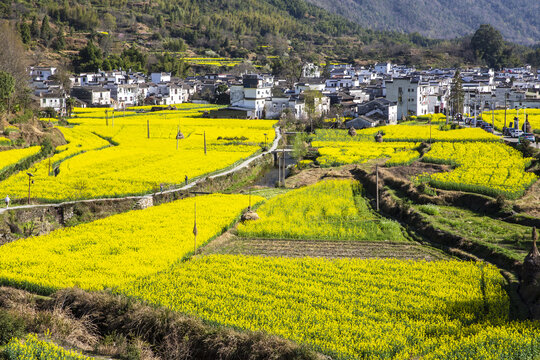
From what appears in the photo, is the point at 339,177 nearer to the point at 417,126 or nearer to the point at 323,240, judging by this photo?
the point at 323,240

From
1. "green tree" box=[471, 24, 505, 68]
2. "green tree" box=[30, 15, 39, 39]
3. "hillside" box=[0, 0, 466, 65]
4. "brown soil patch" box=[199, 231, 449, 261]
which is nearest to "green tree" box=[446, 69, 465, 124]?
"brown soil patch" box=[199, 231, 449, 261]

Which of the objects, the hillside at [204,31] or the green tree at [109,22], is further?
the green tree at [109,22]

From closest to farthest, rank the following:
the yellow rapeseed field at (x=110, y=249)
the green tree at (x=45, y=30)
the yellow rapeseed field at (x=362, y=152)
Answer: the yellow rapeseed field at (x=110, y=249) → the yellow rapeseed field at (x=362, y=152) → the green tree at (x=45, y=30)

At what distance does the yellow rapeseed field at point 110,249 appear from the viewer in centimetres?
1754

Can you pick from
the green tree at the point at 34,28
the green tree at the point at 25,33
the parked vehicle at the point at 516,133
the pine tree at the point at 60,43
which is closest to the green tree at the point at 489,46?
the parked vehicle at the point at 516,133

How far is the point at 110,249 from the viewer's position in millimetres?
20484

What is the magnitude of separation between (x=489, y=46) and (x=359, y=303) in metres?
115

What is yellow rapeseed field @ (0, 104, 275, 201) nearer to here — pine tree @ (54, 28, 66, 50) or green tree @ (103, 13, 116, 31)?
pine tree @ (54, 28, 66, 50)

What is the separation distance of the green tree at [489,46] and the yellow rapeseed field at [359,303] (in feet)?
363

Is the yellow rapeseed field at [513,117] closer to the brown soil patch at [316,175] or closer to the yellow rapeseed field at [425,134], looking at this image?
the yellow rapeseed field at [425,134]

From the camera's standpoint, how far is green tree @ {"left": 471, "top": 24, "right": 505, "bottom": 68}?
11819cm

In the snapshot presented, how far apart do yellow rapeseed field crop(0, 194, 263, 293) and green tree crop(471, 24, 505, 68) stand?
10566 centimetres

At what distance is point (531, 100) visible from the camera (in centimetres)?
6938

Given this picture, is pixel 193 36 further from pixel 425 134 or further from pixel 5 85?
pixel 5 85
